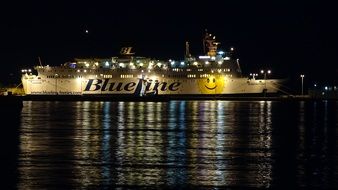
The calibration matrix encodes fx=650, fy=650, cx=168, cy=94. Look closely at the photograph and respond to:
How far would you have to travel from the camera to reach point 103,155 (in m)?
20.2

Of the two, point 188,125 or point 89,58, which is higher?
point 89,58

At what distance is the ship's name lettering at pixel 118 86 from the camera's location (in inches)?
3425

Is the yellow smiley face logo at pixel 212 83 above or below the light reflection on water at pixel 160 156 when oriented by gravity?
above

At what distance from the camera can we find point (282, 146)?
23.8 m

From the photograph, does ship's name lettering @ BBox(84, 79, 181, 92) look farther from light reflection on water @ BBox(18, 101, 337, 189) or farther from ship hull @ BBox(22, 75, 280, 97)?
light reflection on water @ BBox(18, 101, 337, 189)

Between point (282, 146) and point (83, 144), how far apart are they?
23.8 feet

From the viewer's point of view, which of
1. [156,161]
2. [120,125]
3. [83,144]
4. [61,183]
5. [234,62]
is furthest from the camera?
[234,62]

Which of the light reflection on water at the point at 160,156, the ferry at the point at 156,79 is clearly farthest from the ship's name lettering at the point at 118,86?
the light reflection on water at the point at 160,156

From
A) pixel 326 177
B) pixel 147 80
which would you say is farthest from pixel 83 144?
pixel 147 80

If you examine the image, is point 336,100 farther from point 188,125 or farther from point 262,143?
point 262,143

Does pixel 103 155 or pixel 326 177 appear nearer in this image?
pixel 326 177

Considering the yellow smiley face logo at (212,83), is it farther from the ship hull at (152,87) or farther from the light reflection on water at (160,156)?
the light reflection on water at (160,156)

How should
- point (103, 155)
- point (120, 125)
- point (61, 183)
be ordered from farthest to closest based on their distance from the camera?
point (120, 125), point (103, 155), point (61, 183)

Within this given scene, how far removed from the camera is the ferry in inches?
3391
